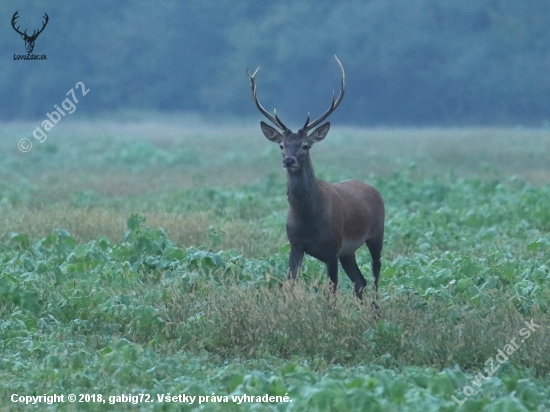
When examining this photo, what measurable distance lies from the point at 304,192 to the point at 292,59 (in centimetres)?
5406

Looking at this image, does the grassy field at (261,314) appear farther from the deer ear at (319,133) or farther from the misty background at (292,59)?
the misty background at (292,59)

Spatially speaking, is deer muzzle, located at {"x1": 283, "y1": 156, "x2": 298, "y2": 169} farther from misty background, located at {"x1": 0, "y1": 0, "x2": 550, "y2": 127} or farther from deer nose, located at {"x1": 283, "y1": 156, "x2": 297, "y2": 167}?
misty background, located at {"x1": 0, "y1": 0, "x2": 550, "y2": 127}

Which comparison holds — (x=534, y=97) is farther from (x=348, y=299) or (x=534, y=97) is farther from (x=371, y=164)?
(x=348, y=299)

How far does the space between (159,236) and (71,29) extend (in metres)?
53.2

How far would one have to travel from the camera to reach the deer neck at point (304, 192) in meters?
10.5

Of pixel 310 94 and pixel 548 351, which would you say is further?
pixel 310 94

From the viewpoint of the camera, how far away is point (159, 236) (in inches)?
492

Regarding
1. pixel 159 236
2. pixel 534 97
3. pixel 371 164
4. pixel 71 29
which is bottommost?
pixel 159 236

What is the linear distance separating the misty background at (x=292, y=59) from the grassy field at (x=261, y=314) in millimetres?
42851

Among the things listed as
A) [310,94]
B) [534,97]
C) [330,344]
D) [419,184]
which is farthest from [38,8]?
[330,344]

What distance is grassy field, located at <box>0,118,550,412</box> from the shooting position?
7.14 m

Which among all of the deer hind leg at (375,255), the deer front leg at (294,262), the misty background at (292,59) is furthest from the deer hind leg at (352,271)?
the misty background at (292,59)

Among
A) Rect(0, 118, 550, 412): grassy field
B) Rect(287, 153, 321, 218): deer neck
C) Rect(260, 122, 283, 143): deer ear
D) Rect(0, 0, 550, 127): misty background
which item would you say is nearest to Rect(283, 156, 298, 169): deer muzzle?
Rect(287, 153, 321, 218): deer neck

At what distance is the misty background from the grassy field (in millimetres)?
42851
